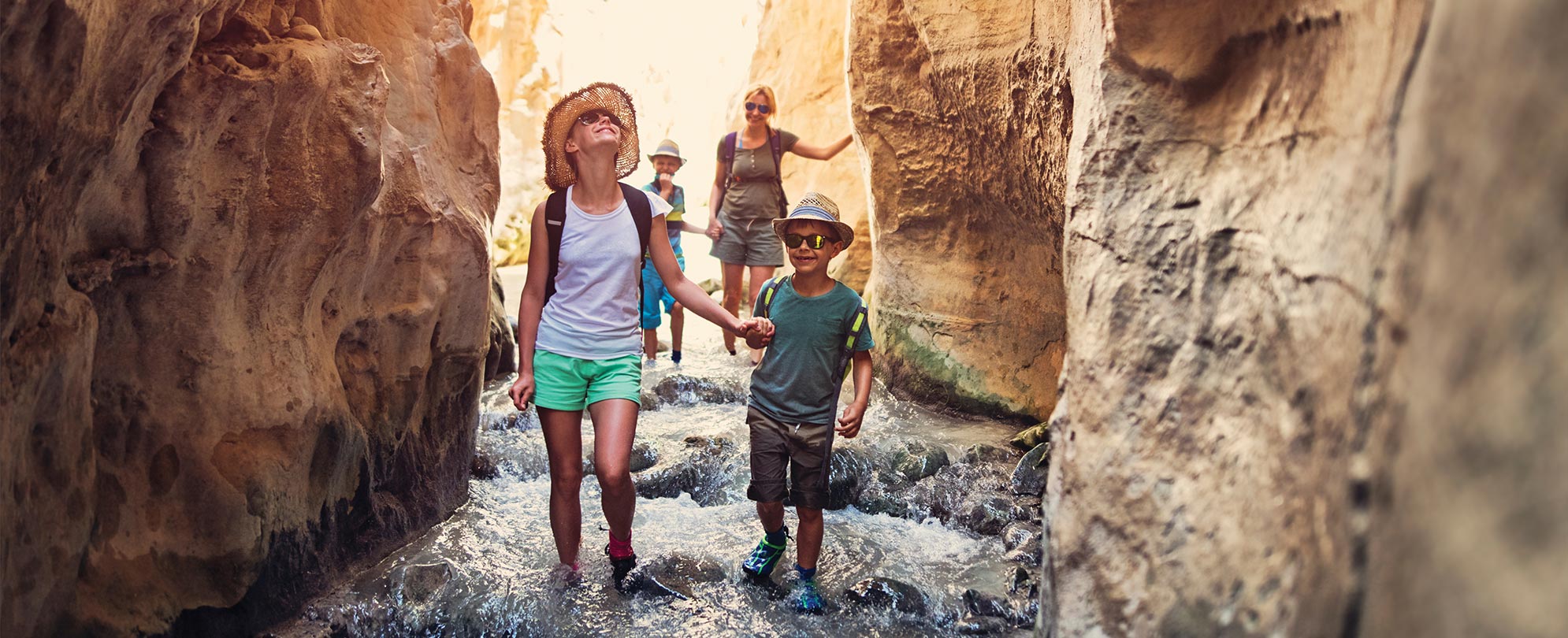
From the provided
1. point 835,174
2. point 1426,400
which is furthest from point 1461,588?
point 835,174

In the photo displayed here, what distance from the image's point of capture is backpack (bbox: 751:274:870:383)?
3.76 metres

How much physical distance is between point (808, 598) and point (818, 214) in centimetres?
137

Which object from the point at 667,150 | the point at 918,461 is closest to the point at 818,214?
the point at 918,461

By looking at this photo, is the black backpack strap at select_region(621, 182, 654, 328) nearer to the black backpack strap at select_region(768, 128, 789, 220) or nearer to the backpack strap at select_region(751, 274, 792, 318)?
the backpack strap at select_region(751, 274, 792, 318)

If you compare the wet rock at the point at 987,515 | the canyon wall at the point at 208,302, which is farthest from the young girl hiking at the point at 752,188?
the canyon wall at the point at 208,302

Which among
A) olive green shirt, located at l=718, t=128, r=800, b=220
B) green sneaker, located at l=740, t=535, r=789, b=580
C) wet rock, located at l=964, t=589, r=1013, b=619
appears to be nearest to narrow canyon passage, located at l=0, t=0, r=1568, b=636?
wet rock, located at l=964, t=589, r=1013, b=619

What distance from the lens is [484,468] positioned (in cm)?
534

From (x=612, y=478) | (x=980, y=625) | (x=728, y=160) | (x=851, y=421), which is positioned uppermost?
(x=728, y=160)

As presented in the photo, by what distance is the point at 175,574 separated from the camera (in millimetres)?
3090

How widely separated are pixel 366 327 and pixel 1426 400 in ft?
12.3

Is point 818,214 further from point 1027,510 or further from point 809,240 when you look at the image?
point 1027,510

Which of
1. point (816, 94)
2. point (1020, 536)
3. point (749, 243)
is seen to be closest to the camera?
point (1020, 536)

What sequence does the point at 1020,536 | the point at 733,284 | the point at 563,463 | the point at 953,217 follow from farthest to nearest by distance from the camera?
the point at 733,284
the point at 953,217
the point at 1020,536
the point at 563,463

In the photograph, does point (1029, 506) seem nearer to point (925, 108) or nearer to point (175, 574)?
point (925, 108)
